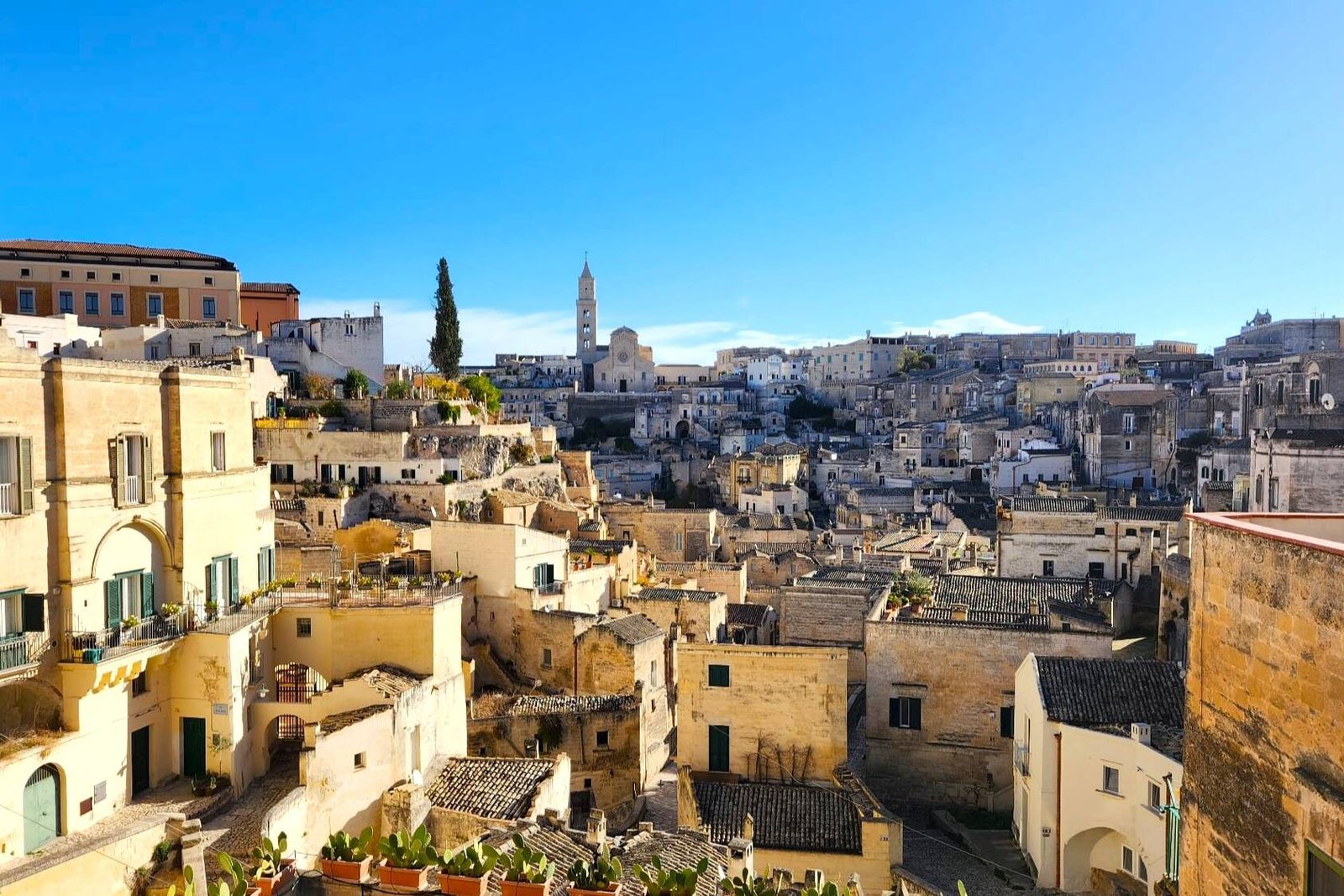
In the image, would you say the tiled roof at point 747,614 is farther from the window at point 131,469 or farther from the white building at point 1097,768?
the window at point 131,469

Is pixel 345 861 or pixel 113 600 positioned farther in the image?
pixel 113 600

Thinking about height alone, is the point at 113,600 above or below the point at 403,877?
above

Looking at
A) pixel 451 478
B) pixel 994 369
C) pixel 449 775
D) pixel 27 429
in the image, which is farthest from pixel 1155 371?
pixel 27 429

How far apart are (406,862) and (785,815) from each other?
993cm

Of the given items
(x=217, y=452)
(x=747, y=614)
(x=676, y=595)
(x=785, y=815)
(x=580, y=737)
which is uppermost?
(x=217, y=452)

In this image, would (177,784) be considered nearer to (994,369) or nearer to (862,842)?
(862,842)

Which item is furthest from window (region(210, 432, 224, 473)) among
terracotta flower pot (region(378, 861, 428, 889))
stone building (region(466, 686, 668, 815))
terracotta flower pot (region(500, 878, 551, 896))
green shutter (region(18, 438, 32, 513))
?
terracotta flower pot (region(500, 878, 551, 896))

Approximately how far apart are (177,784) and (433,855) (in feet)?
28.2

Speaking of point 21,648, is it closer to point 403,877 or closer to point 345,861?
point 345,861

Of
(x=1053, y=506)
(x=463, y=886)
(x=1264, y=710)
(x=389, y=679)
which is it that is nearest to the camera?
(x=1264, y=710)

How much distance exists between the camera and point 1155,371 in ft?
254

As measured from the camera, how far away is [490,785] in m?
17.3

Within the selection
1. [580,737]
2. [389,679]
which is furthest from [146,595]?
[580,737]

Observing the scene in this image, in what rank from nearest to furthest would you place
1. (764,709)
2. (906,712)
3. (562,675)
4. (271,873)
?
(271,873) → (764,709) → (906,712) → (562,675)
